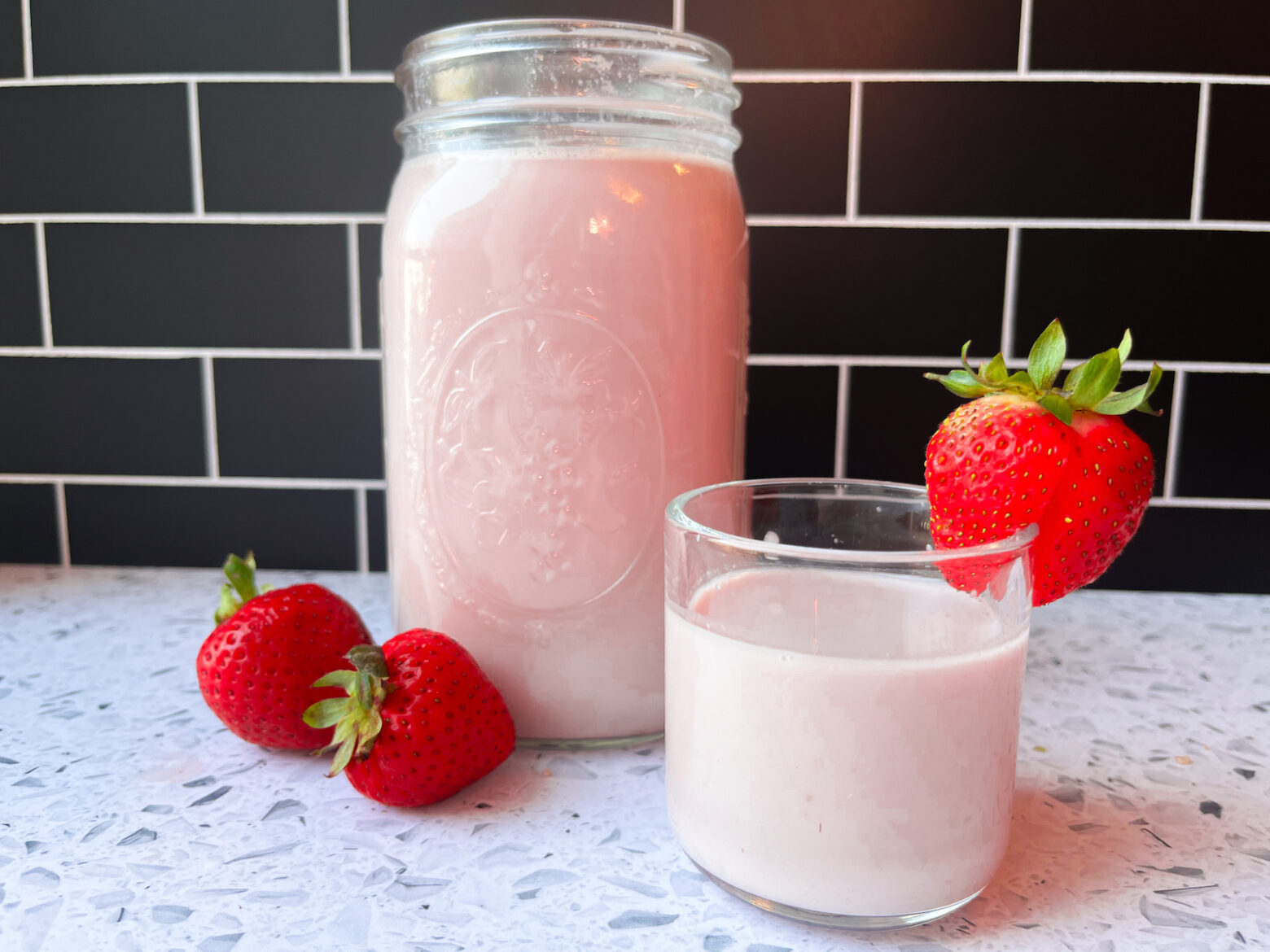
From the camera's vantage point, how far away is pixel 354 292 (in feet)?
2.91

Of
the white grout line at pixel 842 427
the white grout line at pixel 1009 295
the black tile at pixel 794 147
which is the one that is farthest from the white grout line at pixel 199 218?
the white grout line at pixel 1009 295

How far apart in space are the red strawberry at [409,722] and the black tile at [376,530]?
44cm

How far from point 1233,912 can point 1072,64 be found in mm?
687

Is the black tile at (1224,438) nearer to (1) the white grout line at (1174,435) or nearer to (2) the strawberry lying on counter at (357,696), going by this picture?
(1) the white grout line at (1174,435)

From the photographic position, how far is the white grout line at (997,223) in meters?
0.84

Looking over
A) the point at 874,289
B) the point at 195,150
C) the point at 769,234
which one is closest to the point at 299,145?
the point at 195,150

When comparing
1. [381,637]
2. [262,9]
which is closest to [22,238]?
[262,9]

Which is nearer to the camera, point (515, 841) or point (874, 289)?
point (515, 841)

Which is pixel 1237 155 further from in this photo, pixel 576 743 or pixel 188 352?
pixel 188 352

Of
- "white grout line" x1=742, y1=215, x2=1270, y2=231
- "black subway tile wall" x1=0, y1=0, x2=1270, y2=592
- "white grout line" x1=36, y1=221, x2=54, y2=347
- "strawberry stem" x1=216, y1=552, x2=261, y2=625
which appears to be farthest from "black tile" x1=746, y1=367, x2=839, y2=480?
"white grout line" x1=36, y1=221, x2=54, y2=347

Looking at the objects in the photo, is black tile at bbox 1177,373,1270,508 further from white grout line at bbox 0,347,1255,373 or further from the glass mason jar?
the glass mason jar

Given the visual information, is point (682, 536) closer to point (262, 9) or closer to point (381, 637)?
point (381, 637)

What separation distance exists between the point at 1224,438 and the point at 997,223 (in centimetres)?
29

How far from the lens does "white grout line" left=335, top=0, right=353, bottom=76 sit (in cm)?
84
